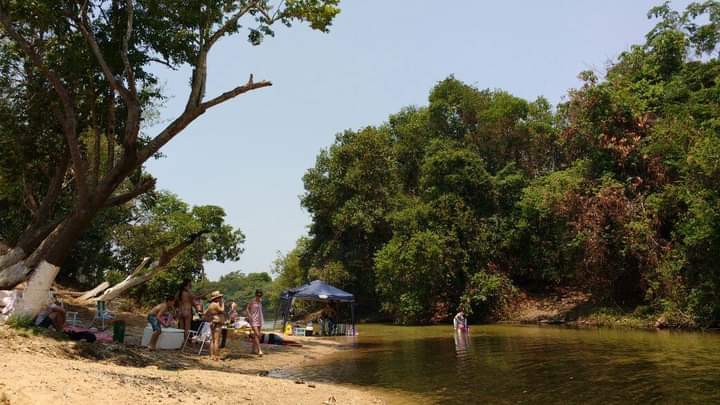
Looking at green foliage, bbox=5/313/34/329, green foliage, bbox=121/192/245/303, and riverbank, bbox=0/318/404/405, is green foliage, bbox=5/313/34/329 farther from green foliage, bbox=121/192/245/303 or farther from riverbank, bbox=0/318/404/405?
green foliage, bbox=121/192/245/303

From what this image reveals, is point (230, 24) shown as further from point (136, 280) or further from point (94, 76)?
point (136, 280)

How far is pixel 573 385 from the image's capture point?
9508 mm

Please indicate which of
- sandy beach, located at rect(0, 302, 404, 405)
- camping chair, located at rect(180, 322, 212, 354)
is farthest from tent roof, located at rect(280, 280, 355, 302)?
sandy beach, located at rect(0, 302, 404, 405)

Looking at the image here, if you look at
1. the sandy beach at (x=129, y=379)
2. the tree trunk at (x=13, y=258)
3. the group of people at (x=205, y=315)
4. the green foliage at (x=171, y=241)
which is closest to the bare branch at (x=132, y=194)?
the group of people at (x=205, y=315)

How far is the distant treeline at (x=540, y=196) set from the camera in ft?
75.7

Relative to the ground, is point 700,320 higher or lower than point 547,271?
lower

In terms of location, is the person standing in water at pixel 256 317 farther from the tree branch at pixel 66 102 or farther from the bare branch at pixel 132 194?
the tree branch at pixel 66 102

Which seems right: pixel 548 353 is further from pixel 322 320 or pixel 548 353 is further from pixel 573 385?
pixel 322 320

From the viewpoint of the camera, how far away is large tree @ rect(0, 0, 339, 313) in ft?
39.3

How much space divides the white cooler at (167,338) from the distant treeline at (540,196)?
19528mm

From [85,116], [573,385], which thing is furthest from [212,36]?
[573,385]

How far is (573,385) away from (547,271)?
80.7 feet

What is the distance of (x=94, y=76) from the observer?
14.2m

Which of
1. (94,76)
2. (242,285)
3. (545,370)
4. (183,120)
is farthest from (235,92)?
(242,285)
